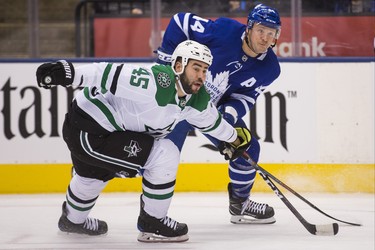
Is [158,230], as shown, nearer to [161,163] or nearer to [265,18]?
[161,163]

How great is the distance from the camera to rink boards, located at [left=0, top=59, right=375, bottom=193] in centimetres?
491

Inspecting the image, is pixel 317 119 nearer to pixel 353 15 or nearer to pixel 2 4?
pixel 353 15

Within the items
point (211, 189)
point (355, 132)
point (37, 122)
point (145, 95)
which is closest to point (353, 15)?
point (355, 132)

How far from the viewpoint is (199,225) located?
391 centimetres

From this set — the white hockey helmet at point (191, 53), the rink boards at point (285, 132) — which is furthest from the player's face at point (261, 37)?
the rink boards at point (285, 132)

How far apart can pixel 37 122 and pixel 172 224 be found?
1738 mm

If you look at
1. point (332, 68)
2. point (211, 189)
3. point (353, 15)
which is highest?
point (353, 15)

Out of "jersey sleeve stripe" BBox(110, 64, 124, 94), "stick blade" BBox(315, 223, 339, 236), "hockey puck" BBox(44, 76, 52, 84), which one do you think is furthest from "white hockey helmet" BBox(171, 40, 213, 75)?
"stick blade" BBox(315, 223, 339, 236)

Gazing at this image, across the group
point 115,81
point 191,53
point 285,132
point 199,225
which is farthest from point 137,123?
point 285,132

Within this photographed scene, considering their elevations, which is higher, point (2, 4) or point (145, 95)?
point (2, 4)

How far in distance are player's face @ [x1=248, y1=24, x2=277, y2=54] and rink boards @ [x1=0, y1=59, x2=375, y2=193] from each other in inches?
48.1

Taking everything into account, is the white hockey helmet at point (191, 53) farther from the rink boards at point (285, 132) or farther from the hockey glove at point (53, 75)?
the rink boards at point (285, 132)

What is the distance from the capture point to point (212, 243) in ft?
11.3

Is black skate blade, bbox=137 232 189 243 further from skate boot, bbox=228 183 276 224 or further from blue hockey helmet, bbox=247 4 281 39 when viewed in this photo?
blue hockey helmet, bbox=247 4 281 39
